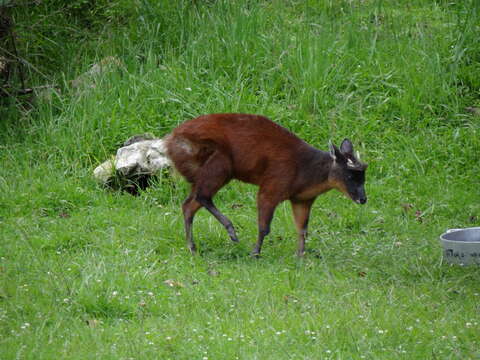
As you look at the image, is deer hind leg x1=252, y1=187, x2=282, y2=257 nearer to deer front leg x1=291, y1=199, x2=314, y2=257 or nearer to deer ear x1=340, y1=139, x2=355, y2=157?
deer front leg x1=291, y1=199, x2=314, y2=257

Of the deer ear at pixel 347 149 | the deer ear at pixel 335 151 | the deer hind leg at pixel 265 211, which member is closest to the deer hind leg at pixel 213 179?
the deer hind leg at pixel 265 211

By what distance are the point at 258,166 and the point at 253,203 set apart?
5.02 feet

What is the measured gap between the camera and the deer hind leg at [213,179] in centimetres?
761

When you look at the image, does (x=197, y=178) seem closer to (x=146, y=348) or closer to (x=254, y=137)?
(x=254, y=137)

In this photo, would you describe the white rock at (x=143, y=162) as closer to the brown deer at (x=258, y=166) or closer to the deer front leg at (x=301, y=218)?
the brown deer at (x=258, y=166)

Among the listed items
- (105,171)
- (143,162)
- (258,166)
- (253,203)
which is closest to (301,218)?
(258,166)

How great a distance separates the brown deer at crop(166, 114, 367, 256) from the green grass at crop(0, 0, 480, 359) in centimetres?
46

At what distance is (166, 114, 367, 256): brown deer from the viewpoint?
764 cm

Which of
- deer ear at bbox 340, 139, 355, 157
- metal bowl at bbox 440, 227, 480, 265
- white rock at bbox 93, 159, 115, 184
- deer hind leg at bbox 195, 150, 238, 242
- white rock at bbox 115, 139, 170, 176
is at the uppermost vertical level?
deer ear at bbox 340, 139, 355, 157

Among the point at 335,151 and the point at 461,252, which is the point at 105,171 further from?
the point at 461,252

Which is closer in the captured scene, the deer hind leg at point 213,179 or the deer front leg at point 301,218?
the deer hind leg at point 213,179

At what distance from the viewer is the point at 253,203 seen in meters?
9.21

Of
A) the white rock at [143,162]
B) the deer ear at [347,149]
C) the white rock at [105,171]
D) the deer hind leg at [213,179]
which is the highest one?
the deer ear at [347,149]

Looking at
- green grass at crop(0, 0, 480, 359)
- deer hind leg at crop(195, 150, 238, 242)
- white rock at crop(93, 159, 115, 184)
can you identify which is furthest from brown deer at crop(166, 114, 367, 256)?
white rock at crop(93, 159, 115, 184)
